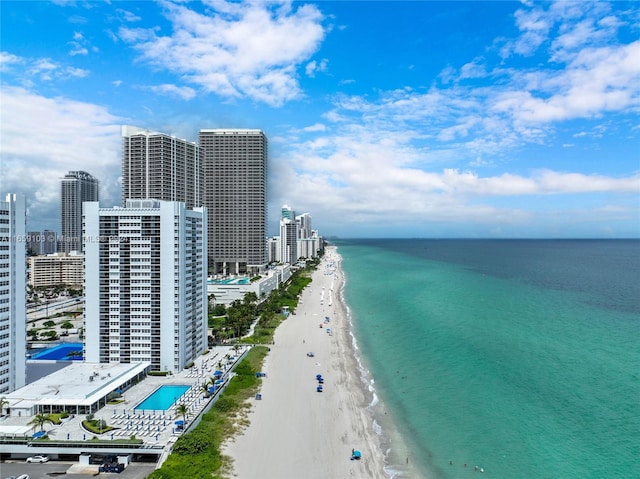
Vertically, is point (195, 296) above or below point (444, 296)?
above

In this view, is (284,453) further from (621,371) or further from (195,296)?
(621,371)

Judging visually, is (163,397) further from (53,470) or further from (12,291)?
(12,291)

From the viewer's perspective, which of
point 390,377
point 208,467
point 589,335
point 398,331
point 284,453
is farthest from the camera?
point 398,331

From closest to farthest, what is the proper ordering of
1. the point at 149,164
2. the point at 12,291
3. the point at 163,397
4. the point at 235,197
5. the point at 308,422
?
1. the point at 308,422
2. the point at 12,291
3. the point at 163,397
4. the point at 149,164
5. the point at 235,197

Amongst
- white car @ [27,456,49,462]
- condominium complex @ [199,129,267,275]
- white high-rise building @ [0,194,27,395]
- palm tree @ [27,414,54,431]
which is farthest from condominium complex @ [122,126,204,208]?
white car @ [27,456,49,462]

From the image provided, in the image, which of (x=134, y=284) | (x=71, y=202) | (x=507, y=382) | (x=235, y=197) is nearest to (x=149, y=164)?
(x=235, y=197)

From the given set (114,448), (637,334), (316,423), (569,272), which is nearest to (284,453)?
(316,423)
